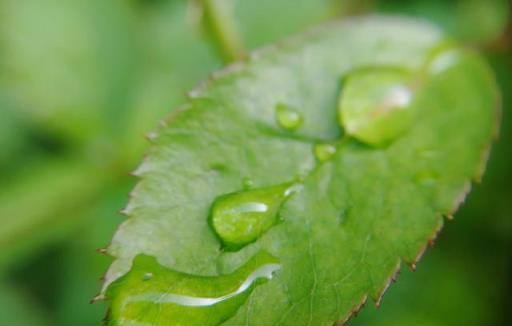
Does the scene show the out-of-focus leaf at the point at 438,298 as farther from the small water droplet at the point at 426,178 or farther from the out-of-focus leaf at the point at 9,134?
the out-of-focus leaf at the point at 9,134

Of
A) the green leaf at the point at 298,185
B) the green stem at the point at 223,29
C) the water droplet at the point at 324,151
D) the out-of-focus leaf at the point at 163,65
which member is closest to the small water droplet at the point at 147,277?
the green leaf at the point at 298,185

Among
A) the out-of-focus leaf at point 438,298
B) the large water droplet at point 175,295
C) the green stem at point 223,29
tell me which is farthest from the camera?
the out-of-focus leaf at point 438,298

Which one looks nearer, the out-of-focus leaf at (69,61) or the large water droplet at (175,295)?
the large water droplet at (175,295)

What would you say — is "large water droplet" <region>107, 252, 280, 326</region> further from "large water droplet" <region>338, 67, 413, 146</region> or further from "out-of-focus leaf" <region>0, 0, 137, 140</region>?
"out-of-focus leaf" <region>0, 0, 137, 140</region>

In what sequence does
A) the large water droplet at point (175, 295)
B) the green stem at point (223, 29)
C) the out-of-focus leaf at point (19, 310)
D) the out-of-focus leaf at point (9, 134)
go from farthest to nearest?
the out-of-focus leaf at point (9, 134) → the out-of-focus leaf at point (19, 310) → the green stem at point (223, 29) → the large water droplet at point (175, 295)

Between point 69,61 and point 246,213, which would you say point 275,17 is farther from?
point 246,213

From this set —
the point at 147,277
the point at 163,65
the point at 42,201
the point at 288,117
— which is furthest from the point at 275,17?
the point at 147,277

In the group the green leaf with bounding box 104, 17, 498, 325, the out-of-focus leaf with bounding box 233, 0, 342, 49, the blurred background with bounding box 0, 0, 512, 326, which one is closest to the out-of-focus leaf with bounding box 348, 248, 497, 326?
the blurred background with bounding box 0, 0, 512, 326
